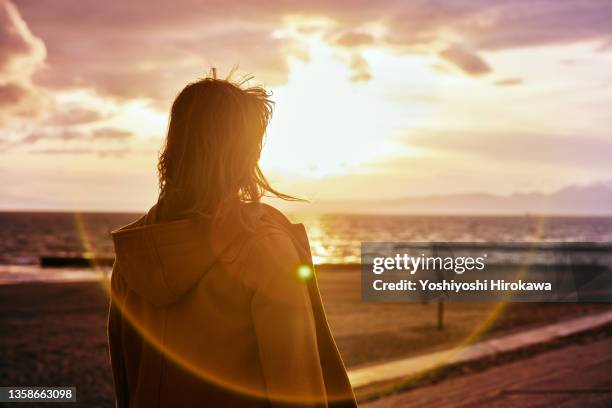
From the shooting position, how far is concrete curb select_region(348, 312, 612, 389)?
21.4 ft

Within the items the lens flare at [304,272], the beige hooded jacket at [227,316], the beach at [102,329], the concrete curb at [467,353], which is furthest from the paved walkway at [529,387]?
the lens flare at [304,272]

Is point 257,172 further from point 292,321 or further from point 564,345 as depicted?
point 564,345

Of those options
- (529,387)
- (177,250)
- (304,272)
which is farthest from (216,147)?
(529,387)

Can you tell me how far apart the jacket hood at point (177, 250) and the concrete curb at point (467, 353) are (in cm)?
473

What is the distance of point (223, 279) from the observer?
162cm

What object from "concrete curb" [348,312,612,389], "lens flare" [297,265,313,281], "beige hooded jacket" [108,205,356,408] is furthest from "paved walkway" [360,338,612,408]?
"lens flare" [297,265,313,281]

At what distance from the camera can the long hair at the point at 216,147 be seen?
5.48 ft

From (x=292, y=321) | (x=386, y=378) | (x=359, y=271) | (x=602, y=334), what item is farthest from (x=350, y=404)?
(x=359, y=271)

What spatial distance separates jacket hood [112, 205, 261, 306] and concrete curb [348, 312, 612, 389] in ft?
15.5

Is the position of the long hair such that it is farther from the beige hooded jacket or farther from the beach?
the beach

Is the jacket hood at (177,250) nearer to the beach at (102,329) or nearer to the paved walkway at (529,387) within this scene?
the paved walkway at (529,387)

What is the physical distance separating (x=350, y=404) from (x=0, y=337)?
32.0ft

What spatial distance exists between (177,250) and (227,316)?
22cm

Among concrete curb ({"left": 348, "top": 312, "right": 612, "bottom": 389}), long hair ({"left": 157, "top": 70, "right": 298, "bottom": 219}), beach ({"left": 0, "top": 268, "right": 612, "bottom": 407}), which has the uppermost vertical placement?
long hair ({"left": 157, "top": 70, "right": 298, "bottom": 219})
